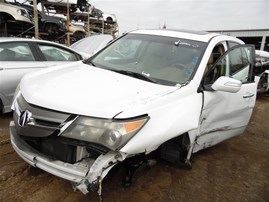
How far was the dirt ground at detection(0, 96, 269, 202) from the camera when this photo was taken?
2740 mm

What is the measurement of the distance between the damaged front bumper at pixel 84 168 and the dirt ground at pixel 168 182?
1.79 ft

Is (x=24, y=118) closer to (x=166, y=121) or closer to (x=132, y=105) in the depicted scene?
(x=132, y=105)

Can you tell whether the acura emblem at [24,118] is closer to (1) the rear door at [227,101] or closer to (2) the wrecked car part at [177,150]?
(2) the wrecked car part at [177,150]

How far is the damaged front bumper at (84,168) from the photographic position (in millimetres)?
2148

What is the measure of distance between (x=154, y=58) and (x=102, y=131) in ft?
5.02

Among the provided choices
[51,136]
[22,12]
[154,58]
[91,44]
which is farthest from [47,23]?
[51,136]

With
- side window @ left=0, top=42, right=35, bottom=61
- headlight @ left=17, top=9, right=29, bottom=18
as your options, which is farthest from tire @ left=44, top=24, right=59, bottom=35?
side window @ left=0, top=42, right=35, bottom=61

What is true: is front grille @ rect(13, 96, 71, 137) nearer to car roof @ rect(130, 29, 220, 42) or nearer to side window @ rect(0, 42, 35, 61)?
car roof @ rect(130, 29, 220, 42)

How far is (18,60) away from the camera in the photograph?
4.98 m

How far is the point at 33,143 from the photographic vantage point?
2.46 metres

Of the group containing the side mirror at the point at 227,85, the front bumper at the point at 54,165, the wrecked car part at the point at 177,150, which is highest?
the side mirror at the point at 227,85

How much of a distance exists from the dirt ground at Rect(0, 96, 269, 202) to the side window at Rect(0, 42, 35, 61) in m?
1.57

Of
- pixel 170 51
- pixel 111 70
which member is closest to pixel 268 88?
pixel 170 51

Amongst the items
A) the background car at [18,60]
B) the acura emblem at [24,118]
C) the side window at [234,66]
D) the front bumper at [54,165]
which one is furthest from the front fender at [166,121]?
the background car at [18,60]
